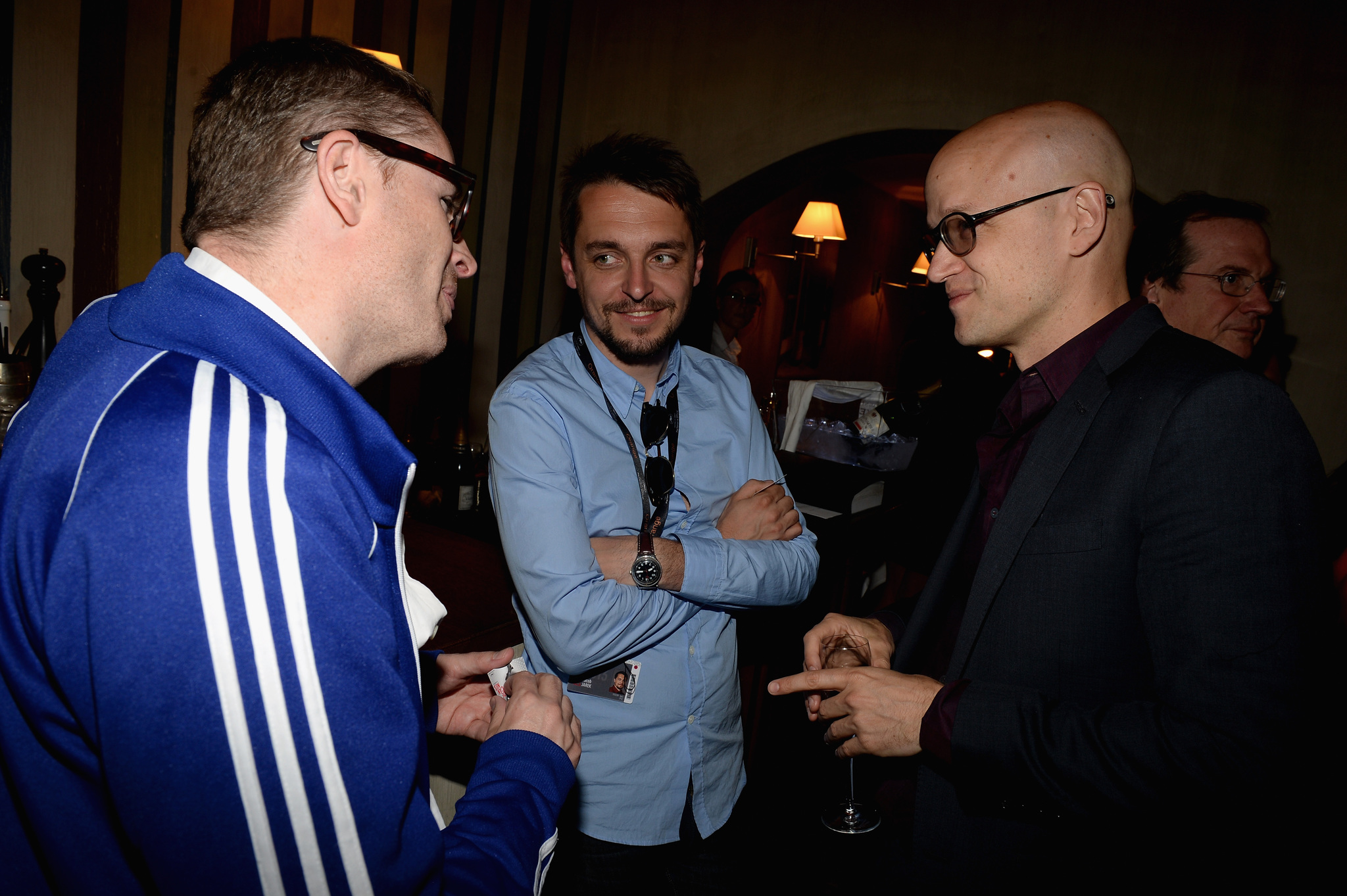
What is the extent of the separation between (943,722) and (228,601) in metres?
1.08

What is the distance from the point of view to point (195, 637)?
631mm

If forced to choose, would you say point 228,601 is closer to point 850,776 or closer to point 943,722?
point 943,722

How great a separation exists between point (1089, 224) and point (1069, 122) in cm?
21

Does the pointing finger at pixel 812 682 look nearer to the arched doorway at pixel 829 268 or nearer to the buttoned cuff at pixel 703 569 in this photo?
the buttoned cuff at pixel 703 569

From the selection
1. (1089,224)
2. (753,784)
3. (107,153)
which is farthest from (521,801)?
(107,153)

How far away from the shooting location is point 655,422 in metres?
1.92

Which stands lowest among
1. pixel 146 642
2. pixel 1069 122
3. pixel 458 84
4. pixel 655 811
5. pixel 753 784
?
pixel 753 784

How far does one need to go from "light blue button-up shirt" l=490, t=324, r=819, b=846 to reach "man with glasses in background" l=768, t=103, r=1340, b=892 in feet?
1.15

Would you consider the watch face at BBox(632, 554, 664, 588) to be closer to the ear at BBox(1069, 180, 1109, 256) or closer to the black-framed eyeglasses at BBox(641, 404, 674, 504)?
the black-framed eyeglasses at BBox(641, 404, 674, 504)

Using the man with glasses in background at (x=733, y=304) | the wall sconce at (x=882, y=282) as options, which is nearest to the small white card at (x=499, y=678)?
the man with glasses in background at (x=733, y=304)

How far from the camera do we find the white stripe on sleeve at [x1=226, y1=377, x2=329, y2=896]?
0.65 metres

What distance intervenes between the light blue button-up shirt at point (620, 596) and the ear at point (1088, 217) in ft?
3.01

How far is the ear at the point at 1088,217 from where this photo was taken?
1378 mm

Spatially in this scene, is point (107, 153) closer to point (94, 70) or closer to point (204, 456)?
point (94, 70)
